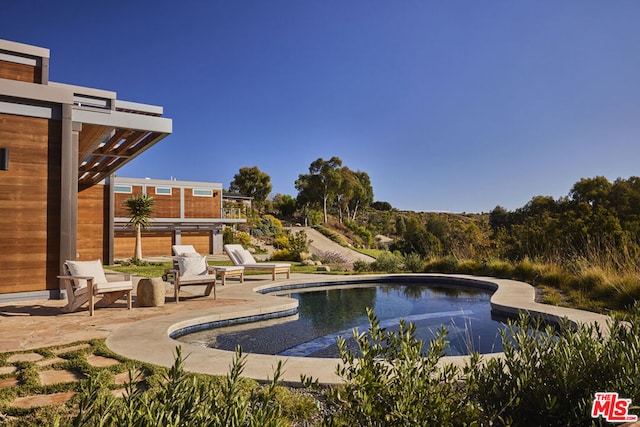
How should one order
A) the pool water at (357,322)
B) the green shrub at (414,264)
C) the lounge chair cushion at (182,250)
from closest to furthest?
the pool water at (357,322), the lounge chair cushion at (182,250), the green shrub at (414,264)

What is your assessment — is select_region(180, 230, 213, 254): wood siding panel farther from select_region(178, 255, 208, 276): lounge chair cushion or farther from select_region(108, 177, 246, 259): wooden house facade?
select_region(178, 255, 208, 276): lounge chair cushion

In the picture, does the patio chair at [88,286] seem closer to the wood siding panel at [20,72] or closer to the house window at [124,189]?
the wood siding panel at [20,72]

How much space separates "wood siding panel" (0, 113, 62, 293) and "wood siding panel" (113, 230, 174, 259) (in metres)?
16.8

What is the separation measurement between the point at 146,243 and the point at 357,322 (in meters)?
20.7

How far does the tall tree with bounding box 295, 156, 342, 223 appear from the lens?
137 ft

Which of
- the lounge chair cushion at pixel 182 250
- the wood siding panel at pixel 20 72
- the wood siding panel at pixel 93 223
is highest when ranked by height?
the wood siding panel at pixel 20 72

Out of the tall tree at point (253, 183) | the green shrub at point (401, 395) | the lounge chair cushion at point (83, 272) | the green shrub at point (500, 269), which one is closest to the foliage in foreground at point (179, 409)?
the green shrub at point (401, 395)

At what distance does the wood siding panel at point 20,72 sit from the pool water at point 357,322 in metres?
7.36

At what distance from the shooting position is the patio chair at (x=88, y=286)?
604 centimetres

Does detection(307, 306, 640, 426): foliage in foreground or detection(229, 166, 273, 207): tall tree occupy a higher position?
detection(229, 166, 273, 207): tall tree

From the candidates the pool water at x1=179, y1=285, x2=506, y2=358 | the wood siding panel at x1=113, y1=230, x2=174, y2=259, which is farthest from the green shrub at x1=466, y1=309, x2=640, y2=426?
the wood siding panel at x1=113, y1=230, x2=174, y2=259

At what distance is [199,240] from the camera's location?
26.3 m

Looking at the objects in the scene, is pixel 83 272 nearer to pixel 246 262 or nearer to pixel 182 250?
pixel 182 250

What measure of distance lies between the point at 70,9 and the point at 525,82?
49.4 feet
